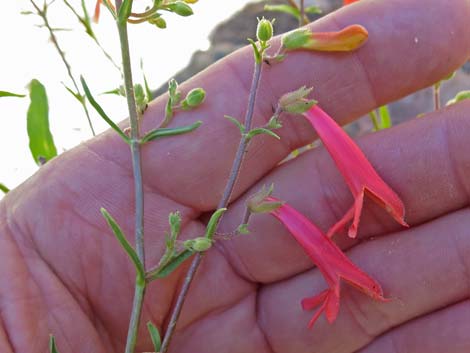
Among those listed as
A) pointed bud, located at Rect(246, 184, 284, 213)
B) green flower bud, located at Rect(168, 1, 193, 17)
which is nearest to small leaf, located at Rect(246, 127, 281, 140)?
pointed bud, located at Rect(246, 184, 284, 213)

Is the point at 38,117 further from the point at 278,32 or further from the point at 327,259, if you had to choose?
the point at 278,32

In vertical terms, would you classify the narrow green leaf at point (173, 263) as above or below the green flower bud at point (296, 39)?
below

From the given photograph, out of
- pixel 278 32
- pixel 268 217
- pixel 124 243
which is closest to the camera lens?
pixel 124 243

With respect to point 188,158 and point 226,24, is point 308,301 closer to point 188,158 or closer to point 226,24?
point 188,158

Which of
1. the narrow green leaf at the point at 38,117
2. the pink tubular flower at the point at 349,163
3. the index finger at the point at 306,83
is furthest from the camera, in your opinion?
the narrow green leaf at the point at 38,117

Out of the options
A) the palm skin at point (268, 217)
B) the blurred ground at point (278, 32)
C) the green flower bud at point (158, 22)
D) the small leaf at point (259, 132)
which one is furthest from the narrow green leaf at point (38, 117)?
the blurred ground at point (278, 32)

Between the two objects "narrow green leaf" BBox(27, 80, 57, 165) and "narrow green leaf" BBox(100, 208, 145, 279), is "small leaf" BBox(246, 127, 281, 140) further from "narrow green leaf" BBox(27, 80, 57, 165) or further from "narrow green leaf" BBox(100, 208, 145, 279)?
"narrow green leaf" BBox(27, 80, 57, 165)

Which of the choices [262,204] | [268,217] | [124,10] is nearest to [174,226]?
[262,204]

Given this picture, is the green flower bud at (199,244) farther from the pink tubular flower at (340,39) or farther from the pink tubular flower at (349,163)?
the pink tubular flower at (340,39)
